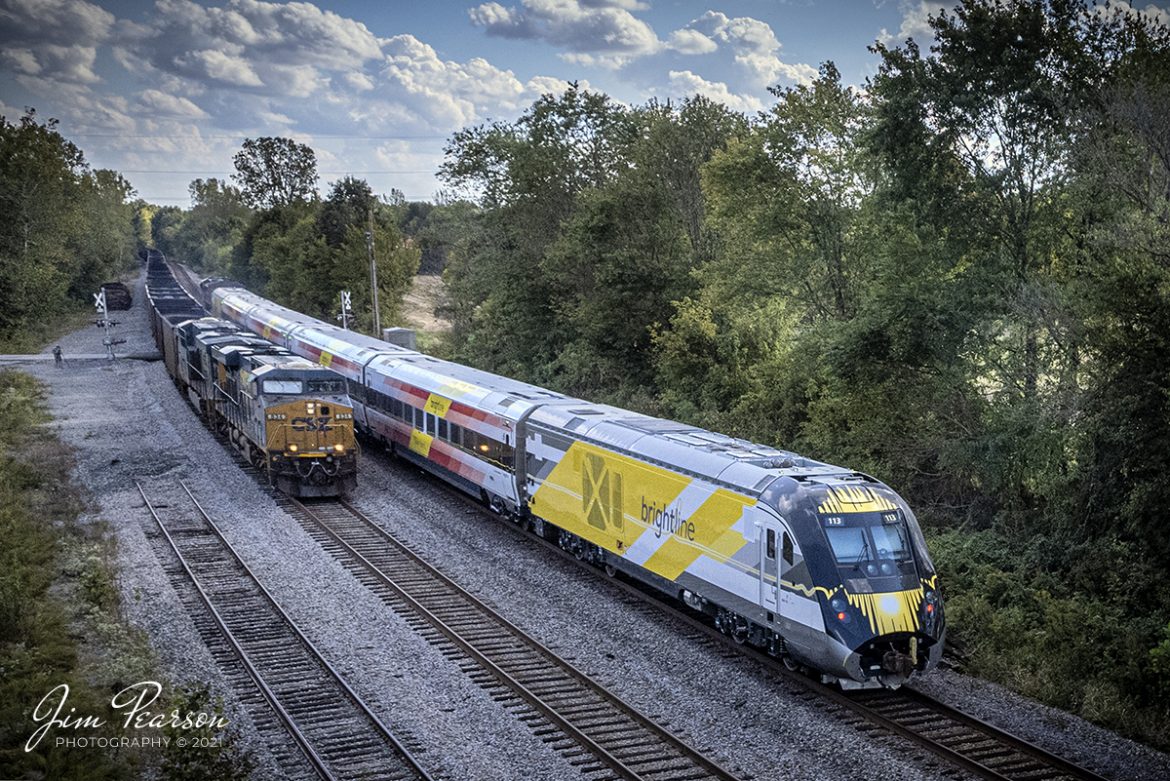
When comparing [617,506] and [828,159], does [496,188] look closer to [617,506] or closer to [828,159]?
[828,159]

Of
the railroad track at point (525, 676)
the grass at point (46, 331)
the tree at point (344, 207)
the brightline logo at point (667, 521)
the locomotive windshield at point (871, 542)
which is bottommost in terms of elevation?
the railroad track at point (525, 676)

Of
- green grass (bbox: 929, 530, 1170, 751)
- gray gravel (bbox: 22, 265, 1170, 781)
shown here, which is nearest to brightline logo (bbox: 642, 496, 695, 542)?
gray gravel (bbox: 22, 265, 1170, 781)

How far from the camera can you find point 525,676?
50.8 ft

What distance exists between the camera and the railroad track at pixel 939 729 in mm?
12109

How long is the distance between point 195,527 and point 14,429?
46.4ft

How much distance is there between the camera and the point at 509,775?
1223 cm

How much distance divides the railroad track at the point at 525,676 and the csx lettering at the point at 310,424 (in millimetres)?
3825

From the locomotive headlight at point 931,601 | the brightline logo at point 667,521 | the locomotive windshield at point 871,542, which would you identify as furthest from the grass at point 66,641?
the locomotive headlight at point 931,601

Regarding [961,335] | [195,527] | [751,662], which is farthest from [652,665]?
[195,527]

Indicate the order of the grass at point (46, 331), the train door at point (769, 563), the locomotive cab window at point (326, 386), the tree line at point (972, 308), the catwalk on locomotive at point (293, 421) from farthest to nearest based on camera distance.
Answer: the grass at point (46, 331), the locomotive cab window at point (326, 386), the catwalk on locomotive at point (293, 421), the tree line at point (972, 308), the train door at point (769, 563)

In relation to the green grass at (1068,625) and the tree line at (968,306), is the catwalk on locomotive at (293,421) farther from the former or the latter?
the green grass at (1068,625)

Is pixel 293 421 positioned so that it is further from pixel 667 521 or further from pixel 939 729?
pixel 939 729
